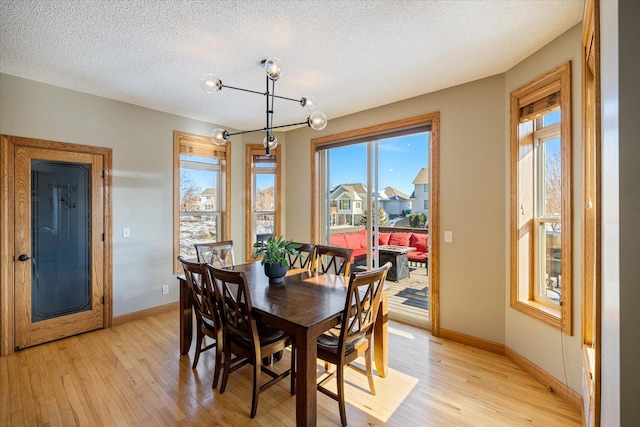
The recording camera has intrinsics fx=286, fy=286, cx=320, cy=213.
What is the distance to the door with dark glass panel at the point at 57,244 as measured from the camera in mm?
2953

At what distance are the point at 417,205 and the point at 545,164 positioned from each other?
58.1 inches

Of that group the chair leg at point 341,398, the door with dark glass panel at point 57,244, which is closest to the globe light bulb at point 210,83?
the chair leg at point 341,398

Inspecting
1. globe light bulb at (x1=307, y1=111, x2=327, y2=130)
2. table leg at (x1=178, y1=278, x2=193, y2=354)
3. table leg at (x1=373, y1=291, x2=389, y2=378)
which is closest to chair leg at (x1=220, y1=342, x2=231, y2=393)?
table leg at (x1=178, y1=278, x2=193, y2=354)

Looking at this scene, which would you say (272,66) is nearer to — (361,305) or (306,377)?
(361,305)

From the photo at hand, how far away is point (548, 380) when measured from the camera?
2.27m

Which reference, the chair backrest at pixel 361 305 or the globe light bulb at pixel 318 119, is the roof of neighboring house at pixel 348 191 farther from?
the chair backrest at pixel 361 305

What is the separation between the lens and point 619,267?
85 cm

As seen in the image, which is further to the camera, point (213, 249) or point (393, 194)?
point (393, 194)

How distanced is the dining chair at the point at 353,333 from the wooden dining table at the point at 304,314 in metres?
0.11

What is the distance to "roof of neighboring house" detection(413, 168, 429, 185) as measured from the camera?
3.62 metres

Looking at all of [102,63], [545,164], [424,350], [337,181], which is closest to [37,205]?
[102,63]

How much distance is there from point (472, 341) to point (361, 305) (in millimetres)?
1795

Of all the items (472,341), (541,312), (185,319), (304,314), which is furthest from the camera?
(472,341)

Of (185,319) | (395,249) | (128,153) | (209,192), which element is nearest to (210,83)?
(185,319)
